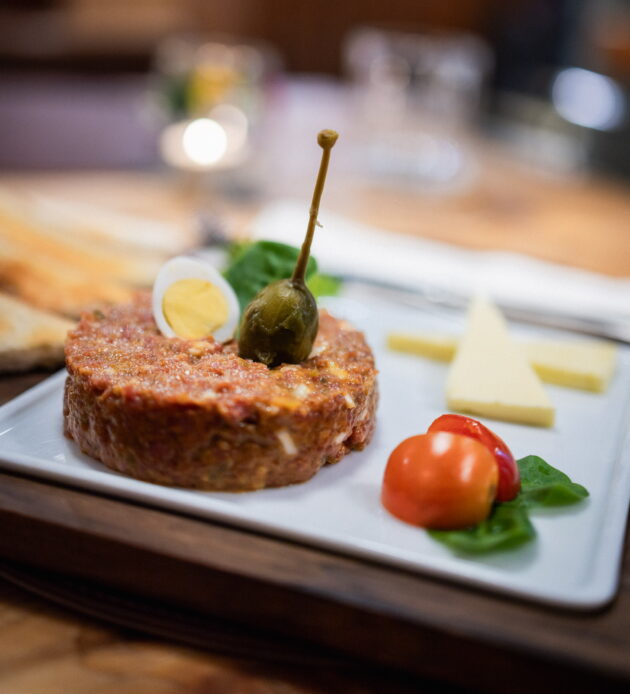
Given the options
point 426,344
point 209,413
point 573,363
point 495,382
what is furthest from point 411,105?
point 209,413

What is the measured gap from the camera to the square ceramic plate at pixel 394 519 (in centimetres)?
145

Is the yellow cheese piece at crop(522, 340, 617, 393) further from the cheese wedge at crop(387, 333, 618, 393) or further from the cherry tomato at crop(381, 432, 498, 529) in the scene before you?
the cherry tomato at crop(381, 432, 498, 529)

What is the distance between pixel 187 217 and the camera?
14.8 feet

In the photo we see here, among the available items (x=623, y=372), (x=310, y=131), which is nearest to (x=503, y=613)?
(x=623, y=372)

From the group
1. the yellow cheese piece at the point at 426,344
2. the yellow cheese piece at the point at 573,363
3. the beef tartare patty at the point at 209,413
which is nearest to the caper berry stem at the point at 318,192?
the beef tartare patty at the point at 209,413

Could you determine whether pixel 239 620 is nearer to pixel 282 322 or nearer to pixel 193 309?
pixel 282 322

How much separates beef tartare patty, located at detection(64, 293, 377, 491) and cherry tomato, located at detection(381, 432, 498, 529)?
0.22 meters

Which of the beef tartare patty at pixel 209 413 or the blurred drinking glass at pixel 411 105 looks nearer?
the beef tartare patty at pixel 209 413

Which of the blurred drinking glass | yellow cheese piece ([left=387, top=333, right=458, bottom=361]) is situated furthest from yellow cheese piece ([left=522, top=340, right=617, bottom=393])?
the blurred drinking glass

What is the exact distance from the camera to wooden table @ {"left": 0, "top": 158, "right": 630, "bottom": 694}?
132 cm

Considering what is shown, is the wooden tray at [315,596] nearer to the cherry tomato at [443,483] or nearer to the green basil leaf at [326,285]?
the cherry tomato at [443,483]

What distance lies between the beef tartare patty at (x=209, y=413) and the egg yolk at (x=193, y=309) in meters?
0.11

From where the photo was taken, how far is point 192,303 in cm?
209

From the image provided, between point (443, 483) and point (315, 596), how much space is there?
36 cm
